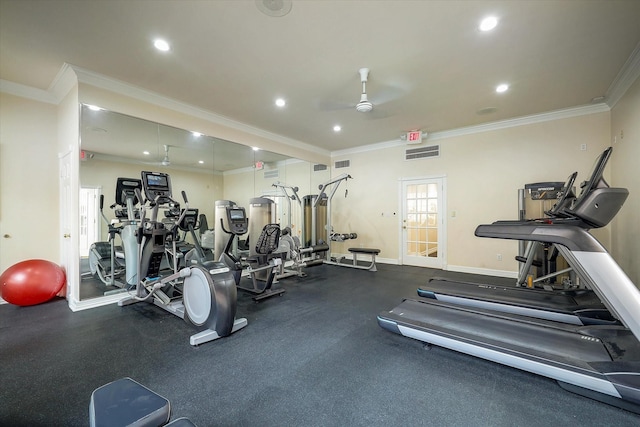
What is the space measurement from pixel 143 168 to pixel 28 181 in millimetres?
1487

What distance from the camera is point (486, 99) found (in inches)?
163

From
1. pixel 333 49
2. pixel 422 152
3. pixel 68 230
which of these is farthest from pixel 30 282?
pixel 422 152

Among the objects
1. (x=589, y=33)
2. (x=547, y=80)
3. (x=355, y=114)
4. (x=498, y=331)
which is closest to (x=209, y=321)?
(x=498, y=331)

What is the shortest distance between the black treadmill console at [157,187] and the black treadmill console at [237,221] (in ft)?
2.65

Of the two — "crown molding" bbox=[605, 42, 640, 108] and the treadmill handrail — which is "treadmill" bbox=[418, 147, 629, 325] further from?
"crown molding" bbox=[605, 42, 640, 108]

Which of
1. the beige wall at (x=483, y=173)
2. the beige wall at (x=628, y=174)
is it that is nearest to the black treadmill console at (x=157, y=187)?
the beige wall at (x=483, y=173)

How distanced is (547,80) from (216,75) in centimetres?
447

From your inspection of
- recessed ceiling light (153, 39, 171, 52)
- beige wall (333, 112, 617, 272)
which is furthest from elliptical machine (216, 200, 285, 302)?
beige wall (333, 112, 617, 272)

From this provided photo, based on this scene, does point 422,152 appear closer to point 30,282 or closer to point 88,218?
point 88,218

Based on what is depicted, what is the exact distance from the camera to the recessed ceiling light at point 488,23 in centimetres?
245

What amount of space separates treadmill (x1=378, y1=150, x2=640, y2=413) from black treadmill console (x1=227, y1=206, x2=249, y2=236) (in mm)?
Result: 2445

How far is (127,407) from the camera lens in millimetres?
893

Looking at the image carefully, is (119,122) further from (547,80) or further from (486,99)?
(547,80)

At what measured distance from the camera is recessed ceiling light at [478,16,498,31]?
8.04 feet
